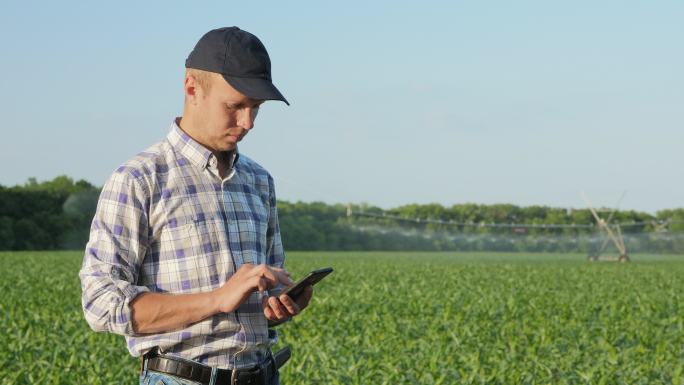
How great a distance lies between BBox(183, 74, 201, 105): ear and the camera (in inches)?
114

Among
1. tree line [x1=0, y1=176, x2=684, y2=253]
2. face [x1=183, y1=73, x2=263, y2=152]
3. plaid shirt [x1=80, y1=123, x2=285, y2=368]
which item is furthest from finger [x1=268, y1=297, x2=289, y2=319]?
tree line [x1=0, y1=176, x2=684, y2=253]

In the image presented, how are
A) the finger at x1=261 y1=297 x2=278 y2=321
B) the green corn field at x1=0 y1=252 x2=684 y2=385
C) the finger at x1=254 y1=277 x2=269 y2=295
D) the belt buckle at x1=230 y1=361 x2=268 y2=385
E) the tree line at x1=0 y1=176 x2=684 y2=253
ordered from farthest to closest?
the tree line at x1=0 y1=176 x2=684 y2=253 → the green corn field at x1=0 y1=252 x2=684 y2=385 → the belt buckle at x1=230 y1=361 x2=268 y2=385 → the finger at x1=261 y1=297 x2=278 y2=321 → the finger at x1=254 y1=277 x2=269 y2=295

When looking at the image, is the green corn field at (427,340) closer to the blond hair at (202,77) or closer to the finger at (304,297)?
the finger at (304,297)

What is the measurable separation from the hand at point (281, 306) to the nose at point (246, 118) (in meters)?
0.47

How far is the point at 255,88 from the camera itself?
278 cm

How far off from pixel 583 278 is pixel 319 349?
1904 centimetres

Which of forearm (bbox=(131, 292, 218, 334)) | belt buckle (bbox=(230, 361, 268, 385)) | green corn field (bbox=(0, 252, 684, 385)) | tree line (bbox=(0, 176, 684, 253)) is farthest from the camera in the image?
tree line (bbox=(0, 176, 684, 253))

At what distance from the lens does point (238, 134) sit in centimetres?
284

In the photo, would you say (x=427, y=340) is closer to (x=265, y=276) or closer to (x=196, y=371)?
(x=196, y=371)

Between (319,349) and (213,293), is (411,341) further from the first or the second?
(213,293)

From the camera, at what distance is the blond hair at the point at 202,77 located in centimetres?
286

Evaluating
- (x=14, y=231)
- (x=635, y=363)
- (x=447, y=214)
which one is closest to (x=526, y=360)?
(x=635, y=363)

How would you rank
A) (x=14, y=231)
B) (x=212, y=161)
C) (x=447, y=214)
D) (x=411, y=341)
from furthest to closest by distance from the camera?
(x=447, y=214)
(x=14, y=231)
(x=411, y=341)
(x=212, y=161)

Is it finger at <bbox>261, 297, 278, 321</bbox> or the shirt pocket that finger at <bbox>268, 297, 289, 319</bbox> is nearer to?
finger at <bbox>261, 297, 278, 321</bbox>
